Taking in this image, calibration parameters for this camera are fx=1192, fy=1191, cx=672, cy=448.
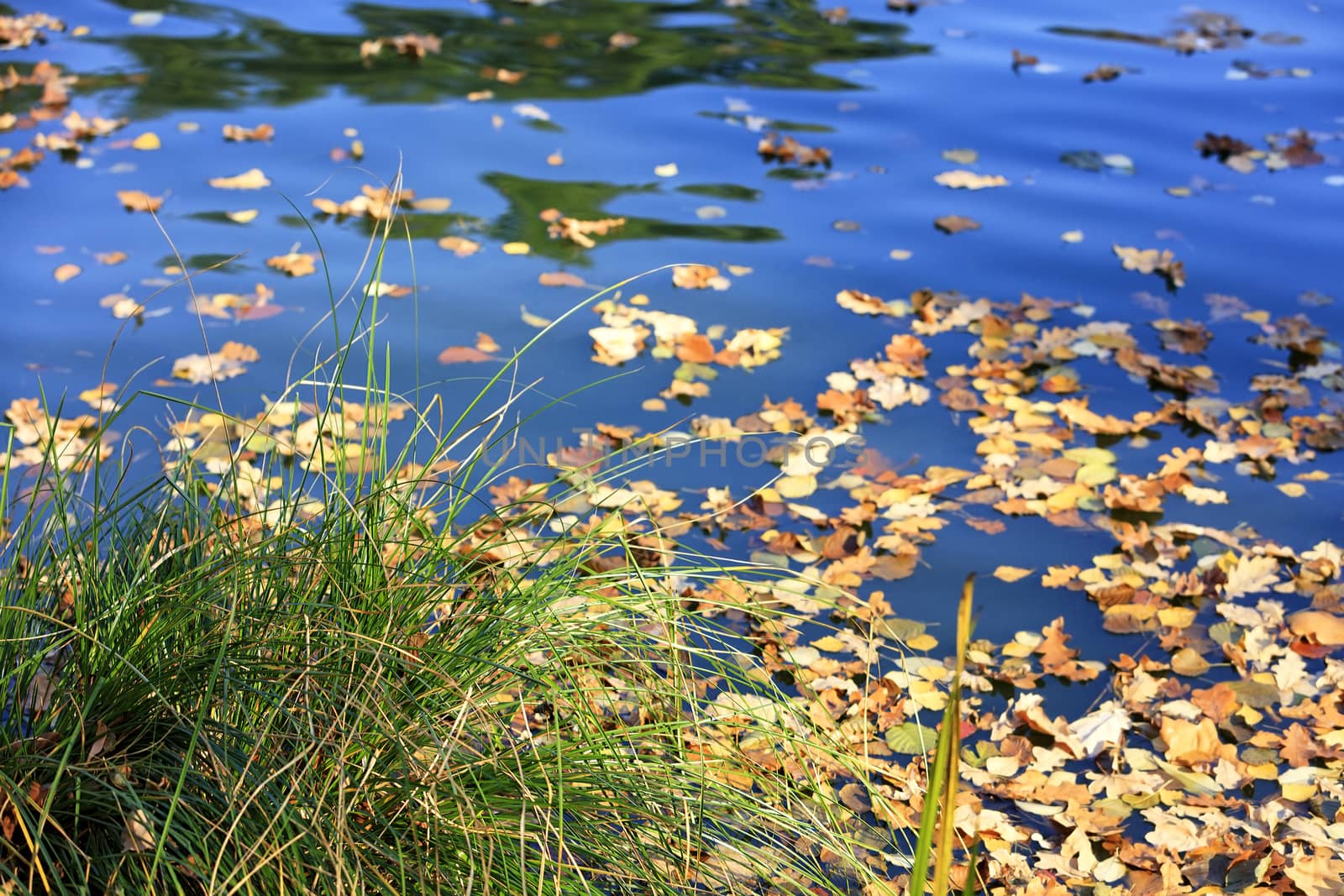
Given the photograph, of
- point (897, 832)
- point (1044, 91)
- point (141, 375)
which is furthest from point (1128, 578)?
point (1044, 91)

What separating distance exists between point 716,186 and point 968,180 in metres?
1.48

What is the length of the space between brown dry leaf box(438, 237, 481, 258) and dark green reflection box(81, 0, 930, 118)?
2129 millimetres

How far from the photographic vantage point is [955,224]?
646cm

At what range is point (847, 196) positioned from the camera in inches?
271

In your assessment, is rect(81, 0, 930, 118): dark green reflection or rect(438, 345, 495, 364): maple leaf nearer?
rect(438, 345, 495, 364): maple leaf

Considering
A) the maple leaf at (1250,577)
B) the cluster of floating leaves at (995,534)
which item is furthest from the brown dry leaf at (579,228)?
the maple leaf at (1250,577)

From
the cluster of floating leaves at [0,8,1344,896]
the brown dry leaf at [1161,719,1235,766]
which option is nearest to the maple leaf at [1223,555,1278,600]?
the cluster of floating leaves at [0,8,1344,896]

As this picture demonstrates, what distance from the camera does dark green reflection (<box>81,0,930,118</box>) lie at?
8133mm

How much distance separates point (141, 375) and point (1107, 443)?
3.95 metres

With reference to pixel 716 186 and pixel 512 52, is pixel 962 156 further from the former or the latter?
pixel 512 52

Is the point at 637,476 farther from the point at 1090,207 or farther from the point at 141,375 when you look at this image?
the point at 1090,207

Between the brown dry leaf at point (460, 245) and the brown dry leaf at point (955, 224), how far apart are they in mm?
2481

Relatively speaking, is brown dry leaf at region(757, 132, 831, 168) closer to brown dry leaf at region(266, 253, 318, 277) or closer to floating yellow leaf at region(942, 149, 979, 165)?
floating yellow leaf at region(942, 149, 979, 165)

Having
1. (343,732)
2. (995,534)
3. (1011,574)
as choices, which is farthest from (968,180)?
(343,732)
